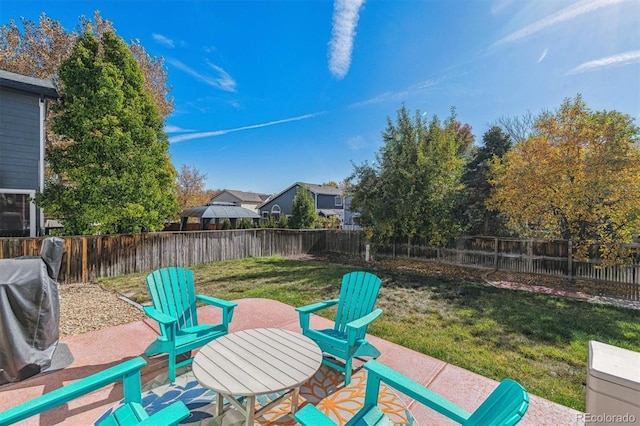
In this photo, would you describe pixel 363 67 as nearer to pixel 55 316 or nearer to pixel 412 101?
pixel 412 101

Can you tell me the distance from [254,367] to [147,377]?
4.89ft

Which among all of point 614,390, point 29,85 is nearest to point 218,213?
point 29,85

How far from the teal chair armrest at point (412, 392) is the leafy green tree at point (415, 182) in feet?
28.8

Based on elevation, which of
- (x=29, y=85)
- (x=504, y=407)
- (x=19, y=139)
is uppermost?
(x=29, y=85)

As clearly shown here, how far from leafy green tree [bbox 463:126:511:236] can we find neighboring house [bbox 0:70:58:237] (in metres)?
13.4

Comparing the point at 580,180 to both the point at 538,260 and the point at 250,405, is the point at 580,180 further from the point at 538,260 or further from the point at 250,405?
the point at 250,405

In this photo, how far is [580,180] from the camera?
7141 millimetres

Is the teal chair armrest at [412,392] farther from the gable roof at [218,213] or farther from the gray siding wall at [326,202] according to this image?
the gray siding wall at [326,202]

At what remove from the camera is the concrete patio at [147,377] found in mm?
2307

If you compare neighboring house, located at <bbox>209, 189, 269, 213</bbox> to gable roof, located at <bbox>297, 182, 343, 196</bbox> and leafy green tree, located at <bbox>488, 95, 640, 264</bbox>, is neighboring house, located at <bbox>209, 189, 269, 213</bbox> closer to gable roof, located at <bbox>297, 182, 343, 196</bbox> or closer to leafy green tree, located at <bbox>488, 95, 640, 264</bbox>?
gable roof, located at <bbox>297, 182, 343, 196</bbox>

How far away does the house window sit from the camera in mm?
7504

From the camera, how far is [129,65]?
8461 millimetres

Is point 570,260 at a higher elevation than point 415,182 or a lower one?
lower

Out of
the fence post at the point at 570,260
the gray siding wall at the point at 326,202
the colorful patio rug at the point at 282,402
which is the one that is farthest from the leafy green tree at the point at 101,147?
the gray siding wall at the point at 326,202
